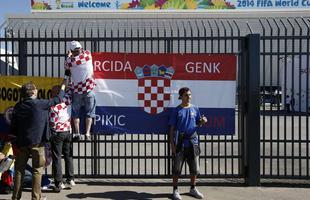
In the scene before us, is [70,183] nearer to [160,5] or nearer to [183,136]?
[183,136]

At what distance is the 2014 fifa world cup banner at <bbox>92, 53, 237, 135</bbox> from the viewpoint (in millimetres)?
Answer: 8758

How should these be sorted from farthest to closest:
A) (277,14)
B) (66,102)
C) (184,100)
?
1. (277,14)
2. (66,102)
3. (184,100)

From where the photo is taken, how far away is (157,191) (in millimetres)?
8375

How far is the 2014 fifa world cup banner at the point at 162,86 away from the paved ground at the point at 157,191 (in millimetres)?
940

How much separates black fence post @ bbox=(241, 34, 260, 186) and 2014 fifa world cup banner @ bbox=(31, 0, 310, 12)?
38594 millimetres

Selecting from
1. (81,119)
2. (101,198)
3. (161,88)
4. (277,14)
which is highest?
(277,14)

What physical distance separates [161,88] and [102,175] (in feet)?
6.36

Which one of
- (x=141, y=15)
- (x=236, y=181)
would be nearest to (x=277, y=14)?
(x=141, y=15)

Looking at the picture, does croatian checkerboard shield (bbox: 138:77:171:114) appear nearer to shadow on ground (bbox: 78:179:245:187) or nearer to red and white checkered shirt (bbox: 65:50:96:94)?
red and white checkered shirt (bbox: 65:50:96:94)

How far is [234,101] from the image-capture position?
8734 millimetres

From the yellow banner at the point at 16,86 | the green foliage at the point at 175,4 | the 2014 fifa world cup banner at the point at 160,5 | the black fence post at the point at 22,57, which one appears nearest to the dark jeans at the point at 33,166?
the yellow banner at the point at 16,86

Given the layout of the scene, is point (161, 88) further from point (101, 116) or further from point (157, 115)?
point (101, 116)

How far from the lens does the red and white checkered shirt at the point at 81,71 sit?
8469 millimetres

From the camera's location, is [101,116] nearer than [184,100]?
No
